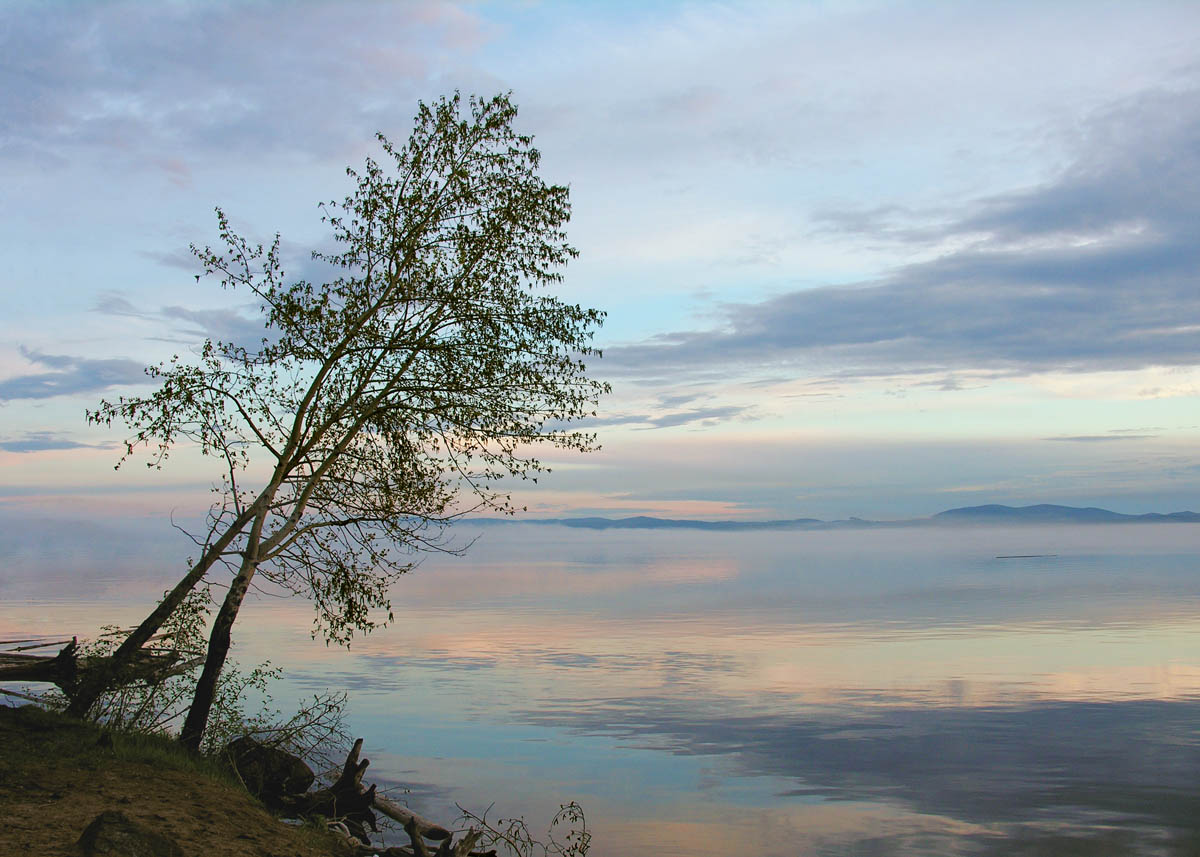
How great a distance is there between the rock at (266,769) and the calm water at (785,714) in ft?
11.1

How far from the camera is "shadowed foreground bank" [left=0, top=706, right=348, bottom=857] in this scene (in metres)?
14.3

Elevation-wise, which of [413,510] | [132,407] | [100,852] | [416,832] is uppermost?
[132,407]

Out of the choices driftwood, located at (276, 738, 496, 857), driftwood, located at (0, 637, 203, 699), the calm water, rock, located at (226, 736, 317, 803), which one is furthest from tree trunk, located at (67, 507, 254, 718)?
the calm water

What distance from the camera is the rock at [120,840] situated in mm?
12828

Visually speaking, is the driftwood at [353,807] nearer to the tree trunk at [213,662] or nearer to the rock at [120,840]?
the tree trunk at [213,662]

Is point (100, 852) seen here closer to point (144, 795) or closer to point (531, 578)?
point (144, 795)

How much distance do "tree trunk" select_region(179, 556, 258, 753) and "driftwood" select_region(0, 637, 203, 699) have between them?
77 centimetres

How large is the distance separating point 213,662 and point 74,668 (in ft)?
8.23

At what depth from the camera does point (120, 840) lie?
42.7 ft

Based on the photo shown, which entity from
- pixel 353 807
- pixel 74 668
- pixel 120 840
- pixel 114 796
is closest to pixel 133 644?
pixel 74 668

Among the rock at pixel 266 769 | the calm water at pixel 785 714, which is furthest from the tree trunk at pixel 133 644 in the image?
the calm water at pixel 785 714

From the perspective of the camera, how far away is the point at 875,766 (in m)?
26.7

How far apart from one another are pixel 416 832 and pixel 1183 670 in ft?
116

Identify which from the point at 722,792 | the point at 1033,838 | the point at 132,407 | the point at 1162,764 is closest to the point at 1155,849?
the point at 1033,838
